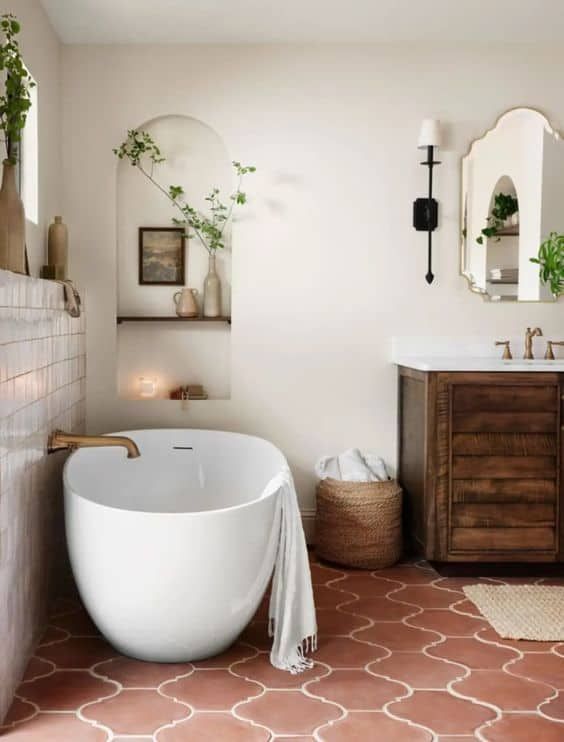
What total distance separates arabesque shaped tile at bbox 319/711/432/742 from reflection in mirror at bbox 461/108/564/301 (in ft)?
7.86

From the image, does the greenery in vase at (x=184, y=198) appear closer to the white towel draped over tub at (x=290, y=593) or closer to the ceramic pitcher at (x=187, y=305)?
the ceramic pitcher at (x=187, y=305)

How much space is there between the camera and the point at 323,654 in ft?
9.53

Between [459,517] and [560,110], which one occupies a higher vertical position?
[560,110]

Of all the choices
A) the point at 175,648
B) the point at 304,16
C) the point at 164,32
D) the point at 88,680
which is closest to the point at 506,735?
the point at 175,648

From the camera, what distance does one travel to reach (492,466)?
3691mm

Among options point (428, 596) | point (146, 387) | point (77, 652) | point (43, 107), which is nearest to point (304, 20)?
point (43, 107)

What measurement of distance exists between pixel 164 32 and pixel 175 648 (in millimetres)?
2775

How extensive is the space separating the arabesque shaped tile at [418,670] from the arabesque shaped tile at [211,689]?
1.42 ft

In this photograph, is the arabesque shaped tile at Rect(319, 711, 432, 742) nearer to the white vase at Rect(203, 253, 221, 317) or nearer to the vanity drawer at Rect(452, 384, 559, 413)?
the vanity drawer at Rect(452, 384, 559, 413)

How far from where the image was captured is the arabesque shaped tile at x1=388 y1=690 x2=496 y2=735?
2385 millimetres

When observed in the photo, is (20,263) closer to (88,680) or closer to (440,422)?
(88,680)

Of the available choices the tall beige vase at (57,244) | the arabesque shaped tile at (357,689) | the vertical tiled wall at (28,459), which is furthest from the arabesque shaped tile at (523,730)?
the tall beige vase at (57,244)

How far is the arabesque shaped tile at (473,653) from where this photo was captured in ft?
9.29

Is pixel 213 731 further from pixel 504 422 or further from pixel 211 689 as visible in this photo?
pixel 504 422
